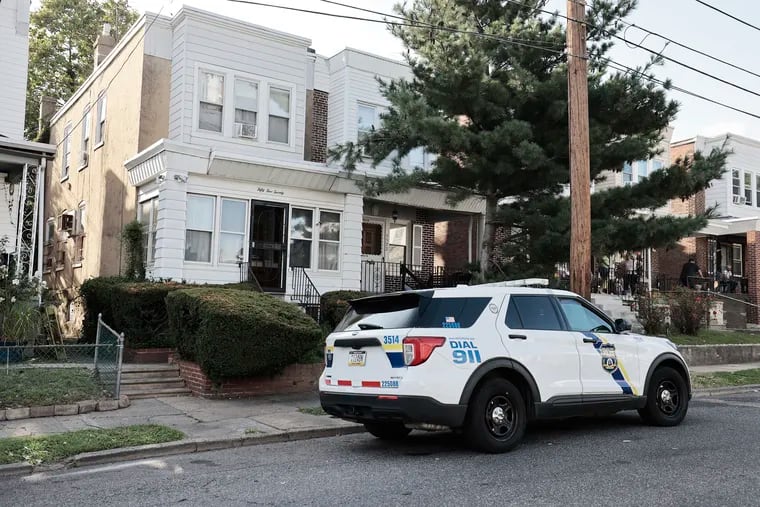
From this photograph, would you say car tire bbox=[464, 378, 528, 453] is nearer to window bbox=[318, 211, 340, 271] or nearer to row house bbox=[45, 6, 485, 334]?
A: row house bbox=[45, 6, 485, 334]

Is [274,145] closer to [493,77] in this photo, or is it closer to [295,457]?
[493,77]

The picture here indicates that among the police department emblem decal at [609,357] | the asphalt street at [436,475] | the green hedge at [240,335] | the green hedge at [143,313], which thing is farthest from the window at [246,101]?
the police department emblem decal at [609,357]

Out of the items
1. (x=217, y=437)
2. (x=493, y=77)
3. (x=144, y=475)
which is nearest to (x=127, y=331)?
(x=217, y=437)

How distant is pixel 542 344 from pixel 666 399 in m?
2.55

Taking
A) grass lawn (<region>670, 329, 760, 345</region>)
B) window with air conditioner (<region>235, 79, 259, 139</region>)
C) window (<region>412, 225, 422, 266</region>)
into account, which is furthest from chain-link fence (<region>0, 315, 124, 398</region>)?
grass lawn (<region>670, 329, 760, 345</region>)

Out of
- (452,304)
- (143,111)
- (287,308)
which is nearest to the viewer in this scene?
(452,304)

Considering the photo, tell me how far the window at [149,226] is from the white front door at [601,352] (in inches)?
405

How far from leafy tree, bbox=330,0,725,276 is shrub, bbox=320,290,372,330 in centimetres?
283

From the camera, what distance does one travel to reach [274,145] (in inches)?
700

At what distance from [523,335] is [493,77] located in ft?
31.3

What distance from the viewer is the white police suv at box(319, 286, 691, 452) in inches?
264

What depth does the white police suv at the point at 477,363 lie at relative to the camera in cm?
670

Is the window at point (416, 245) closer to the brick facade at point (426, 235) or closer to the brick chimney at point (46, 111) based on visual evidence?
the brick facade at point (426, 235)

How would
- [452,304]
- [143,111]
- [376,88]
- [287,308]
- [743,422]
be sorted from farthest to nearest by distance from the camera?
[376,88]
[143,111]
[287,308]
[743,422]
[452,304]
